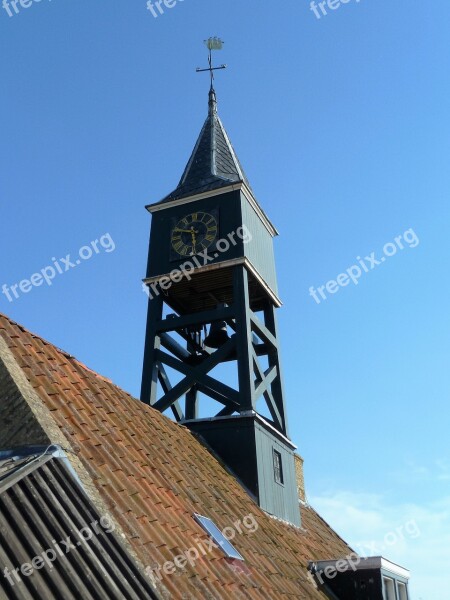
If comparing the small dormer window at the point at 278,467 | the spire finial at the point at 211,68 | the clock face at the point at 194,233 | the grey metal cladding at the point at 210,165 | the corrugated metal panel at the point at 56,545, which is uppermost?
the spire finial at the point at 211,68

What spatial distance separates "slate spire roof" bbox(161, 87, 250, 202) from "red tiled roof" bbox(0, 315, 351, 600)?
6617mm

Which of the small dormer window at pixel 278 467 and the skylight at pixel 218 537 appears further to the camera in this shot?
the small dormer window at pixel 278 467

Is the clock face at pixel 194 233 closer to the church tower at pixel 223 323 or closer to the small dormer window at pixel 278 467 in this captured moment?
the church tower at pixel 223 323

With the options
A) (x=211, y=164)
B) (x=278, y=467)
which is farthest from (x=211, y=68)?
(x=278, y=467)

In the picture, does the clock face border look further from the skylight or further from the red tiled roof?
the skylight

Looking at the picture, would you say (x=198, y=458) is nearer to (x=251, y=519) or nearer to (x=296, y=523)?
(x=251, y=519)

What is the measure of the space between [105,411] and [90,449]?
5.21ft

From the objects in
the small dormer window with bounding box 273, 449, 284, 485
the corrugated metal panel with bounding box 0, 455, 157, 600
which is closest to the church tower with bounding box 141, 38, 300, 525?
the small dormer window with bounding box 273, 449, 284, 485

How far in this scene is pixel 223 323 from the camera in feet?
48.5

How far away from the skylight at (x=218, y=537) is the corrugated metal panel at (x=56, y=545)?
261 cm

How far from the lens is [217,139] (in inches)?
738

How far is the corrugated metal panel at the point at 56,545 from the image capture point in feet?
15.3

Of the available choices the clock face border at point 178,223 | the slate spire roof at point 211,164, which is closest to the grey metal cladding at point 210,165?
the slate spire roof at point 211,164

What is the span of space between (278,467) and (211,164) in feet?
26.9
